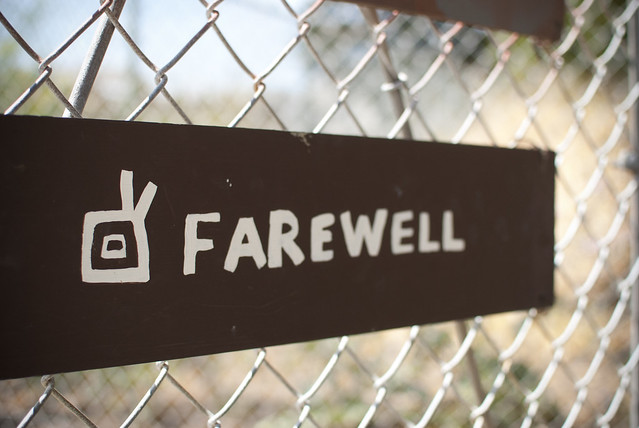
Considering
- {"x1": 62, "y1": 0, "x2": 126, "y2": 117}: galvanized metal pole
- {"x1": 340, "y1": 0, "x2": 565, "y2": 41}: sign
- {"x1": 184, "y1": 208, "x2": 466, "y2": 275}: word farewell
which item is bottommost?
{"x1": 184, "y1": 208, "x2": 466, "y2": 275}: word farewell

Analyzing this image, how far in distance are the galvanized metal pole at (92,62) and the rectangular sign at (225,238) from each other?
0.07 meters

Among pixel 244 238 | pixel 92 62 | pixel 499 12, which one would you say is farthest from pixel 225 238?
pixel 499 12

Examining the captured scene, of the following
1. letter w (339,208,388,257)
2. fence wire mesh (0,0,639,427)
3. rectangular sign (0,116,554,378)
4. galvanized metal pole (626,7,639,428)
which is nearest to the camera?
rectangular sign (0,116,554,378)

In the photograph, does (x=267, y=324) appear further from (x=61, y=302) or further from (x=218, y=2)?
(x=218, y=2)

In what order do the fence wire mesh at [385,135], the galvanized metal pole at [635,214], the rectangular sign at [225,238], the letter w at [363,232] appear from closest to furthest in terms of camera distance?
the rectangular sign at [225,238] → the letter w at [363,232] → the galvanized metal pole at [635,214] → the fence wire mesh at [385,135]

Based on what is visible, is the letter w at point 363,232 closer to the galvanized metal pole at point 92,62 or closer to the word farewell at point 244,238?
the word farewell at point 244,238

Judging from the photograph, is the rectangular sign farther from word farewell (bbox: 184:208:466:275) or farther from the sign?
the sign

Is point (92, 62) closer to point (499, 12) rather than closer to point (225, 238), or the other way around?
point (225, 238)

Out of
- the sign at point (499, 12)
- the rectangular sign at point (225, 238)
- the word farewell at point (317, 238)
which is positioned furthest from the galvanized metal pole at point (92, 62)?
the sign at point (499, 12)

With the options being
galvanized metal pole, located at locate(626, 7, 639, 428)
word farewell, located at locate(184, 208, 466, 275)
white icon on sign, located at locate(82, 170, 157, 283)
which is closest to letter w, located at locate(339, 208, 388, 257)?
word farewell, located at locate(184, 208, 466, 275)

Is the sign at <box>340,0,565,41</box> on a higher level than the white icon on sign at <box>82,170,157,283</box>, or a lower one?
higher

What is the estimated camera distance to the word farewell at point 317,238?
0.64 meters

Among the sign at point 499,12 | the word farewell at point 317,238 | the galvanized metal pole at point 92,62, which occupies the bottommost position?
the word farewell at point 317,238

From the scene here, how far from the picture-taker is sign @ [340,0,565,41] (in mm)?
834
